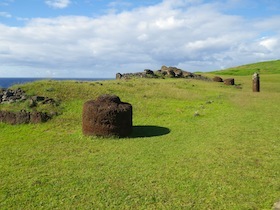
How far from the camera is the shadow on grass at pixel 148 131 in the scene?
13.4 metres

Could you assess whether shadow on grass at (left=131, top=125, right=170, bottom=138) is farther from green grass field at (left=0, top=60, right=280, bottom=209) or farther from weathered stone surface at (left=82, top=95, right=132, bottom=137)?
weathered stone surface at (left=82, top=95, right=132, bottom=137)

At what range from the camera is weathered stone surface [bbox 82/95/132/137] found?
42.1ft

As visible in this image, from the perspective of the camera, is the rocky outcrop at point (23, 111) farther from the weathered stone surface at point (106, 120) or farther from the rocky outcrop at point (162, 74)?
the rocky outcrop at point (162, 74)

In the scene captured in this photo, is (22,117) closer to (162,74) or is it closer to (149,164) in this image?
(149,164)

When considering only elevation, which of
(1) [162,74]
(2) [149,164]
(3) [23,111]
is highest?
(1) [162,74]

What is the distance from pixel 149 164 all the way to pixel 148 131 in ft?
16.4

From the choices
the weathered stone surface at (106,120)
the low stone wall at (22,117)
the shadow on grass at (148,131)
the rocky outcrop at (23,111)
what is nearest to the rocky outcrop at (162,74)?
the rocky outcrop at (23,111)

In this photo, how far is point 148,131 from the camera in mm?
14188

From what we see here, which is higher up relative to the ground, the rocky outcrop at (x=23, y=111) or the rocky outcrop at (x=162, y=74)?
the rocky outcrop at (x=162, y=74)

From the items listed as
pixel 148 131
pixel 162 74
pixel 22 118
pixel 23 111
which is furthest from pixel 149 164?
pixel 162 74

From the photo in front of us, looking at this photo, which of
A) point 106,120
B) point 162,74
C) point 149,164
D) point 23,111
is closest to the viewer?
point 149,164

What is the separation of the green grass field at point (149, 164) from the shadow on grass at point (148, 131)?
0.05m

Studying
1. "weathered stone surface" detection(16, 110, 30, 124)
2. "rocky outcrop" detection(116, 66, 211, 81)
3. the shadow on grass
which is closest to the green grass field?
the shadow on grass

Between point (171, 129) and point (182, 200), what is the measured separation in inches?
303
